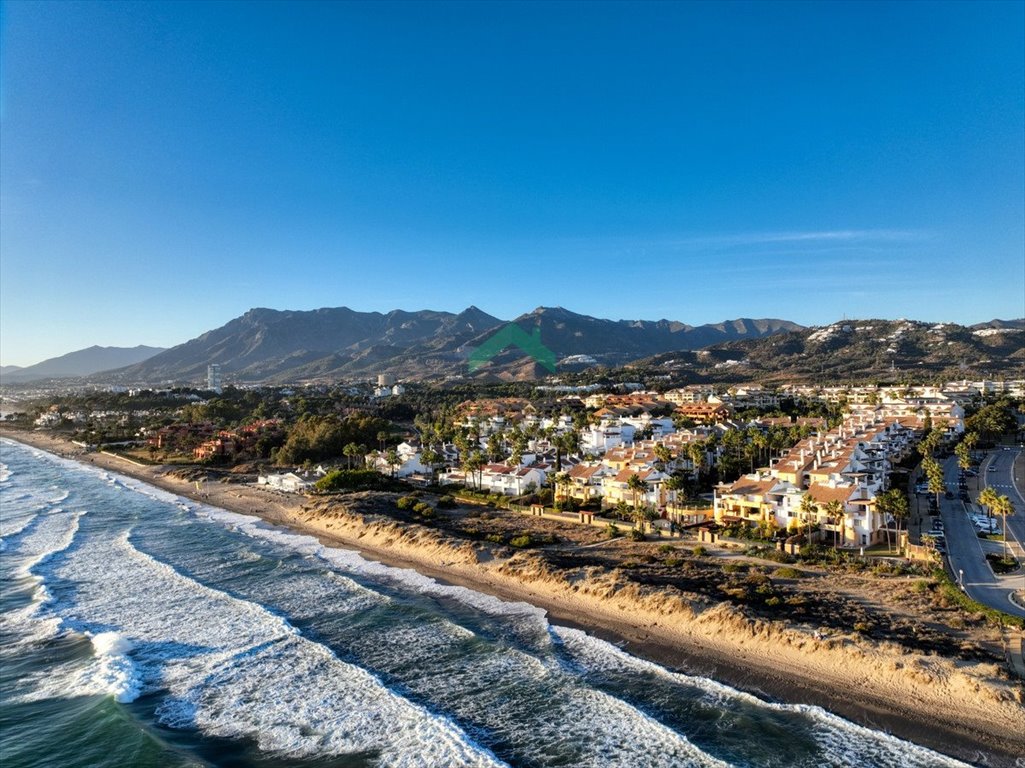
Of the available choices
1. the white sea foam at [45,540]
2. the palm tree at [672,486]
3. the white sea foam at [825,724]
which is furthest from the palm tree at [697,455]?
the white sea foam at [45,540]

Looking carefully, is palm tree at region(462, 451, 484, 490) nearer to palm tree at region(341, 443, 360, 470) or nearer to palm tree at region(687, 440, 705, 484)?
palm tree at region(341, 443, 360, 470)

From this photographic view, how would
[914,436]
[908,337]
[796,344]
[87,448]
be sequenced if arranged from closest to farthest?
[914,436]
[87,448]
[908,337]
[796,344]

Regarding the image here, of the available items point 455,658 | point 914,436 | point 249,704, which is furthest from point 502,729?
point 914,436

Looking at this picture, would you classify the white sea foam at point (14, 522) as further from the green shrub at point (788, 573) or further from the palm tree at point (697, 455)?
the palm tree at point (697, 455)

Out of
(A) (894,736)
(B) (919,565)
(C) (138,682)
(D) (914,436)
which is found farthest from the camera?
(D) (914,436)

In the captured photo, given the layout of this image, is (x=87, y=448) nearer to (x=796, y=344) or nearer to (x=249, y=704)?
(x=249, y=704)
